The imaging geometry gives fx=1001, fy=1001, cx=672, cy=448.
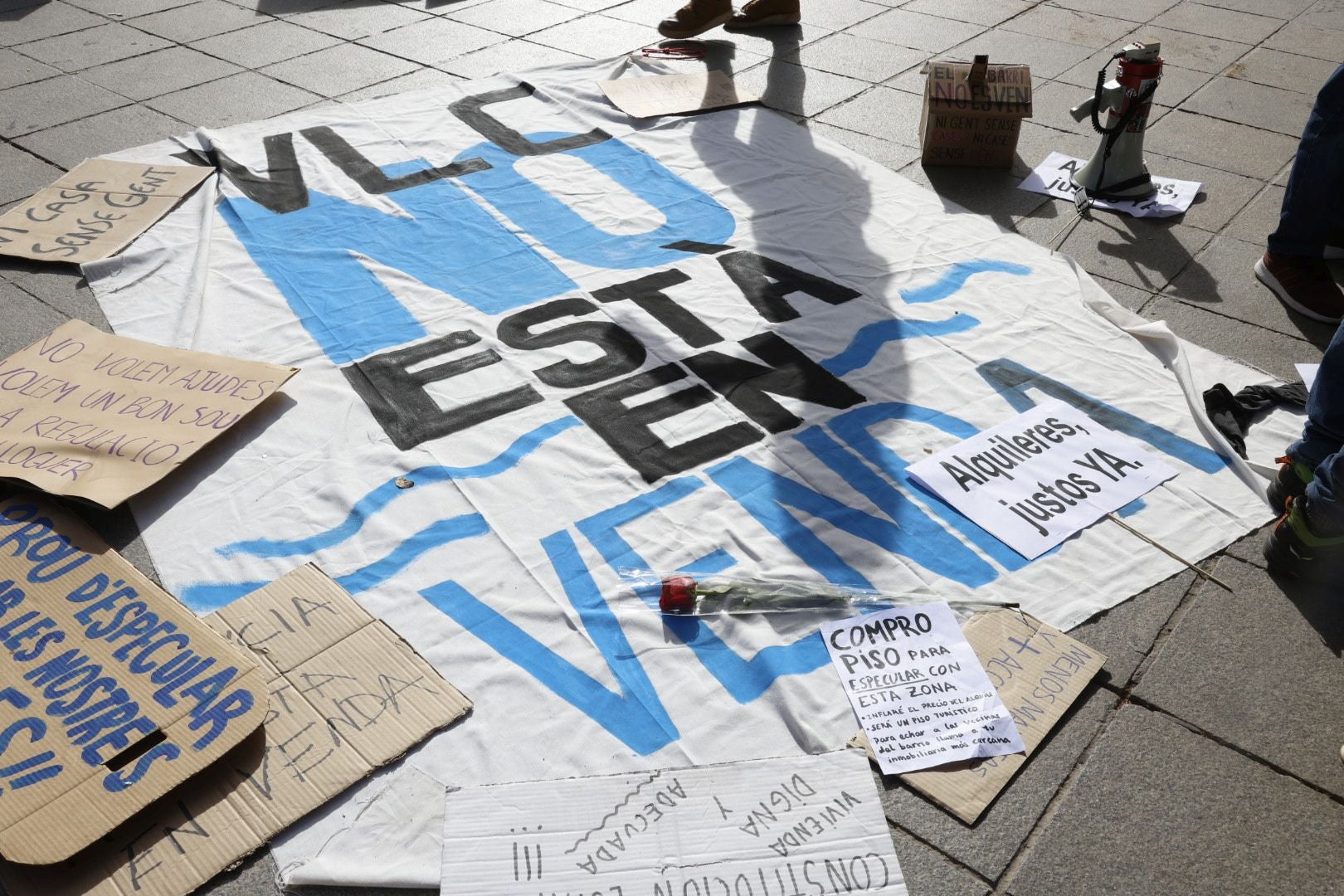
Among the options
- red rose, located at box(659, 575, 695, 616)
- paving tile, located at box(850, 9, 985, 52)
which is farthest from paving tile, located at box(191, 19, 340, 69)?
red rose, located at box(659, 575, 695, 616)

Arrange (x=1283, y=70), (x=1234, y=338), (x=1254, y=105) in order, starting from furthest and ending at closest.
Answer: (x=1283, y=70), (x=1254, y=105), (x=1234, y=338)

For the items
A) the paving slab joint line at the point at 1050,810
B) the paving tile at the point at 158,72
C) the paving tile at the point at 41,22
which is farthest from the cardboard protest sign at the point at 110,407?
the paving tile at the point at 41,22

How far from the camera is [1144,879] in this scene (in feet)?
5.57

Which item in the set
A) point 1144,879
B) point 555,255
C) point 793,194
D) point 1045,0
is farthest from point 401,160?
point 1045,0

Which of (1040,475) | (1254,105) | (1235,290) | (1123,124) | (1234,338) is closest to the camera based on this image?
(1040,475)

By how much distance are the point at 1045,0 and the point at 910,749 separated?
5.51 m

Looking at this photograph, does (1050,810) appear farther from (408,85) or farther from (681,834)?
(408,85)

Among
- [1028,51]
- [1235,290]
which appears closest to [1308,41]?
[1028,51]

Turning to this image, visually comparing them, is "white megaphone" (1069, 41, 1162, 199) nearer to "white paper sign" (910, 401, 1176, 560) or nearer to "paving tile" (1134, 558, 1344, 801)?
"white paper sign" (910, 401, 1176, 560)

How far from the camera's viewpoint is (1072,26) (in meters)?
5.63

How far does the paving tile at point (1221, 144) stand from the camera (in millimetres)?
4188

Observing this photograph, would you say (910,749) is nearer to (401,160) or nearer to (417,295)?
(417,295)

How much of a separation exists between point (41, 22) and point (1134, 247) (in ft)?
19.4

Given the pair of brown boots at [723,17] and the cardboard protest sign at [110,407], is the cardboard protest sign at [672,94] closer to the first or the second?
the pair of brown boots at [723,17]
